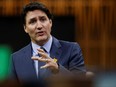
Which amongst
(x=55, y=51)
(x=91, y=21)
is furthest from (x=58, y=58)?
(x=91, y=21)

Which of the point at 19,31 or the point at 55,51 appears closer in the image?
the point at 55,51

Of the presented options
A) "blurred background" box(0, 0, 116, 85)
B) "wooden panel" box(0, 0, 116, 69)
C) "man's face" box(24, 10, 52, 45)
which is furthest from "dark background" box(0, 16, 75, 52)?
"man's face" box(24, 10, 52, 45)

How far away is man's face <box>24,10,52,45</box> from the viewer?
1.95 metres

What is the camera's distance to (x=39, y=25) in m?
2.01

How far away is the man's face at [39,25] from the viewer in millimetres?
1948

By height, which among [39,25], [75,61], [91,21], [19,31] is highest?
[39,25]

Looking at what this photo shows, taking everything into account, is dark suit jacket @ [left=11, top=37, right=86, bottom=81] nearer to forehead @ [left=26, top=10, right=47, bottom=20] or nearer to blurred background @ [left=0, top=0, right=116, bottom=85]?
forehead @ [left=26, top=10, right=47, bottom=20]

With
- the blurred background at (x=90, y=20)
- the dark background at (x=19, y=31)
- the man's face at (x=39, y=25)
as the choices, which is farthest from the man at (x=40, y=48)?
the blurred background at (x=90, y=20)

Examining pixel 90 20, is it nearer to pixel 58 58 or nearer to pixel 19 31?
pixel 19 31

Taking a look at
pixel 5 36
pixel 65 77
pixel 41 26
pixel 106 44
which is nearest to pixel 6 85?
pixel 65 77

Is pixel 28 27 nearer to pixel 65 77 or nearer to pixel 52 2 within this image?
pixel 65 77

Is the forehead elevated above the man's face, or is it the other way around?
the forehead

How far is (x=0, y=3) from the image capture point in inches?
285

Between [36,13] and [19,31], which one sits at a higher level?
[36,13]
